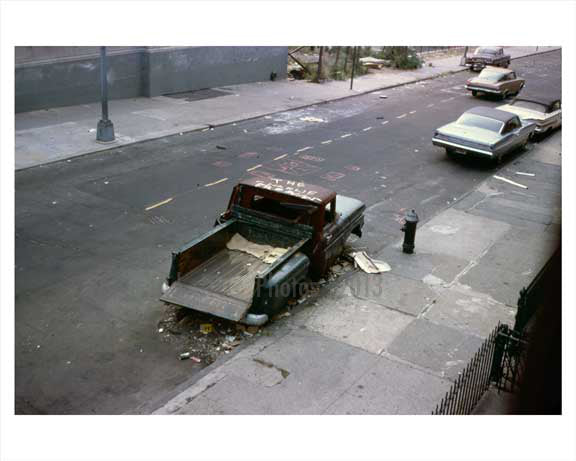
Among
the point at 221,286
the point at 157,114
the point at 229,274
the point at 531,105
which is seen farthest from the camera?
the point at 531,105

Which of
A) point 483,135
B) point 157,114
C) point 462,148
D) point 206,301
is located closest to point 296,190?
point 206,301

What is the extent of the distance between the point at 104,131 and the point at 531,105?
14453 mm

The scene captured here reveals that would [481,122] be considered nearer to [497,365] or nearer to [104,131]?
[104,131]

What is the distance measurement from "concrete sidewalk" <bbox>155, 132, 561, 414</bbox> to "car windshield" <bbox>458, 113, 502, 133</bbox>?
198 inches

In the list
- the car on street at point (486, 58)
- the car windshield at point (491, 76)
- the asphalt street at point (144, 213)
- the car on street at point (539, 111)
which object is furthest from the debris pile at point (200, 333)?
the car on street at point (486, 58)

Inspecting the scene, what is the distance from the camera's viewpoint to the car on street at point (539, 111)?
2205 centimetres

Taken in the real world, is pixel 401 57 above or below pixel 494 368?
above

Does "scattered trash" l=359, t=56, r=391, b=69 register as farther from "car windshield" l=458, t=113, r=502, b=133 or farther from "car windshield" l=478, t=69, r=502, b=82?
"car windshield" l=458, t=113, r=502, b=133

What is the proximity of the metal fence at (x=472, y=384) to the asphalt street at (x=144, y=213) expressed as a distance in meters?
3.23

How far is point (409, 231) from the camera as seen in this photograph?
12.4 m

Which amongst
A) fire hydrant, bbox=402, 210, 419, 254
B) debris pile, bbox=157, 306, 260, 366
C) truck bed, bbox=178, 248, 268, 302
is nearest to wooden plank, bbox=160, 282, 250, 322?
truck bed, bbox=178, 248, 268, 302

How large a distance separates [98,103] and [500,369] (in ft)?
60.3

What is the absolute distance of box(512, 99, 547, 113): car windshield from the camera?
22.8 metres

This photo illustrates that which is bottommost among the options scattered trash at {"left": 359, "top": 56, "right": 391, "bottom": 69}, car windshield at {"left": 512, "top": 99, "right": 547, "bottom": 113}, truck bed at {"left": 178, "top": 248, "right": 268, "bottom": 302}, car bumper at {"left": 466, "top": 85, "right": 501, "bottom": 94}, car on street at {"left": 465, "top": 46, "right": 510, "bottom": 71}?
truck bed at {"left": 178, "top": 248, "right": 268, "bottom": 302}
